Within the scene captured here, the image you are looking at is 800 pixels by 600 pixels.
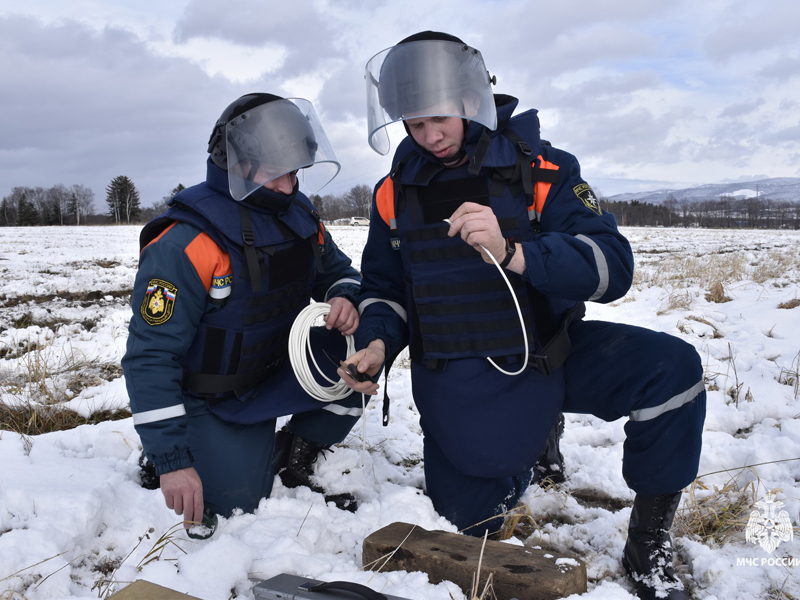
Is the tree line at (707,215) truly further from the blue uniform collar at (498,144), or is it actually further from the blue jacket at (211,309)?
the blue jacket at (211,309)

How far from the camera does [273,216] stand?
2.88 meters

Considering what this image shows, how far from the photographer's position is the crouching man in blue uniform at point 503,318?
2221 mm

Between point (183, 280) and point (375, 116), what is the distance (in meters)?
1.24

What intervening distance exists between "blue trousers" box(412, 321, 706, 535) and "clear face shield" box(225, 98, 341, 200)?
4.22 ft

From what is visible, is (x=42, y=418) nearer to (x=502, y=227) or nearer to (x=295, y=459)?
(x=295, y=459)

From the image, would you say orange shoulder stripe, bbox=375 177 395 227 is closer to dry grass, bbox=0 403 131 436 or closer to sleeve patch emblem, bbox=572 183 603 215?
sleeve patch emblem, bbox=572 183 603 215

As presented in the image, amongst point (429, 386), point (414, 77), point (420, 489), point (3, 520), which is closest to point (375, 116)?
point (414, 77)

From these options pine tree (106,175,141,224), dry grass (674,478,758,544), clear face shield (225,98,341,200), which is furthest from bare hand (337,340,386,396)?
pine tree (106,175,141,224)

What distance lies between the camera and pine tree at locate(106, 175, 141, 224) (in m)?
74.1

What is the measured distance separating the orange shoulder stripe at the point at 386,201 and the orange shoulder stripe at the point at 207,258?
86cm

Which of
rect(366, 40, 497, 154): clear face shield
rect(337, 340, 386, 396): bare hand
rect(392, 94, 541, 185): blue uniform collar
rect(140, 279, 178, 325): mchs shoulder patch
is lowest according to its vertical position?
rect(337, 340, 386, 396): bare hand

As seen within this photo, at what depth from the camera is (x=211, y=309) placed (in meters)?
2.73

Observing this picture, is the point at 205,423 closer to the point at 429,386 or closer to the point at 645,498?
the point at 429,386

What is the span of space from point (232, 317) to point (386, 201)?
1023 millimetres
